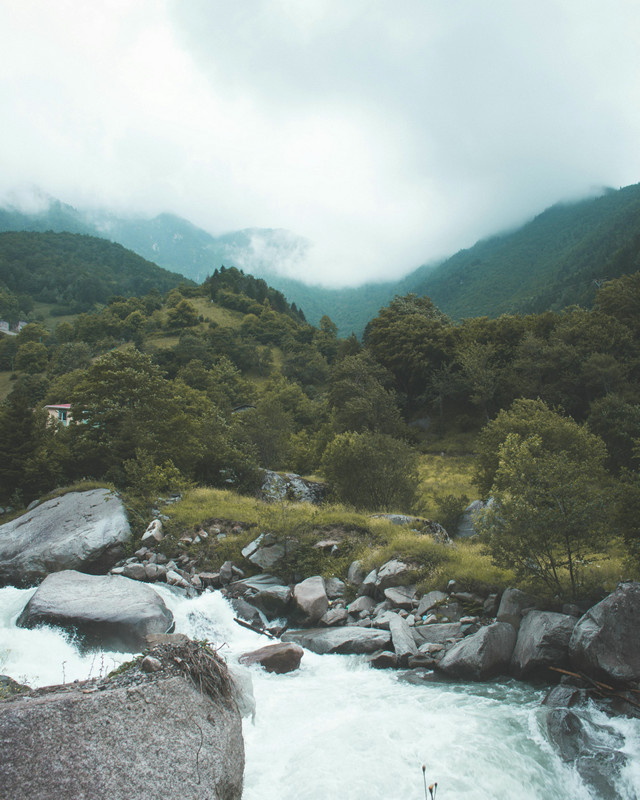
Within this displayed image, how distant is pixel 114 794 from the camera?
532 cm

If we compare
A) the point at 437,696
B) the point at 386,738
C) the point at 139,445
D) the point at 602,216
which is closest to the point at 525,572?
the point at 437,696

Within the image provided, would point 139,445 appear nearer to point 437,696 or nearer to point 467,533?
point 467,533

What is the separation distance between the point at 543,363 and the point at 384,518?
35122 mm

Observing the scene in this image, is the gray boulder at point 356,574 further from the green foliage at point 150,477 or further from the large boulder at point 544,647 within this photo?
the green foliage at point 150,477

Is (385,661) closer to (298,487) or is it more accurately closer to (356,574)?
(356,574)

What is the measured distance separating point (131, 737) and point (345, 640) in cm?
949

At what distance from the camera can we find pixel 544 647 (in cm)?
1181

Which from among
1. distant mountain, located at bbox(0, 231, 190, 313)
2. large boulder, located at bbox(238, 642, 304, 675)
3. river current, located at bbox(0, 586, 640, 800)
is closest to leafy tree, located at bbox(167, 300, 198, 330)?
distant mountain, located at bbox(0, 231, 190, 313)

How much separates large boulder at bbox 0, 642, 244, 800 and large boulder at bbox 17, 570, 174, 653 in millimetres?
6412

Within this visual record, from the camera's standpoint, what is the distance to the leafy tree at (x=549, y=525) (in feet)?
42.8

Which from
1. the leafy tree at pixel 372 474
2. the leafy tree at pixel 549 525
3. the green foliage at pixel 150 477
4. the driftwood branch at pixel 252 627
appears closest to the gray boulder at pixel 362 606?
the driftwood branch at pixel 252 627

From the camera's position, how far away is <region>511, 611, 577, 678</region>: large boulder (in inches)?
462

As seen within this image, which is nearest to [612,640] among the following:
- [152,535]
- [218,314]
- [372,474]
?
[372,474]

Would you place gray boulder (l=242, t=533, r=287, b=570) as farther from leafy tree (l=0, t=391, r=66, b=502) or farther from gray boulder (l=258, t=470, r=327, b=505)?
leafy tree (l=0, t=391, r=66, b=502)
